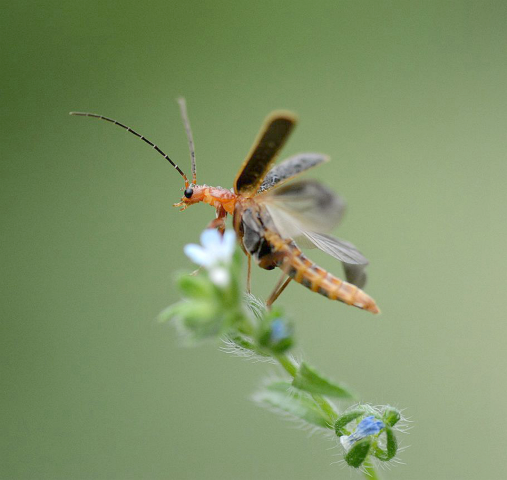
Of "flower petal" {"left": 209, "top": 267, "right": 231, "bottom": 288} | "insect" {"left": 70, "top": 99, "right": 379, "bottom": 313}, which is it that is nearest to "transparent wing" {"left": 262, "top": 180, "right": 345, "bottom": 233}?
"insect" {"left": 70, "top": 99, "right": 379, "bottom": 313}

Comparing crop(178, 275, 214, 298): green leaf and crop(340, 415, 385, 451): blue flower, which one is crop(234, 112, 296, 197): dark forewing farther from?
crop(340, 415, 385, 451): blue flower

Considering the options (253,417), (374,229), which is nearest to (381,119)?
(374,229)

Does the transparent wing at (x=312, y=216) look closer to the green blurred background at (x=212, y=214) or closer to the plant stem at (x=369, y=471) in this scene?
the plant stem at (x=369, y=471)

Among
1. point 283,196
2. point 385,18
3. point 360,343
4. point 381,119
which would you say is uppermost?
point 385,18

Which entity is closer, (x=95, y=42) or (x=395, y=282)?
(x=395, y=282)

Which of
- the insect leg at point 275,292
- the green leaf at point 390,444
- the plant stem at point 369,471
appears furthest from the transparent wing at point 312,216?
the plant stem at point 369,471

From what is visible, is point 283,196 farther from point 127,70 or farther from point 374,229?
point 127,70
